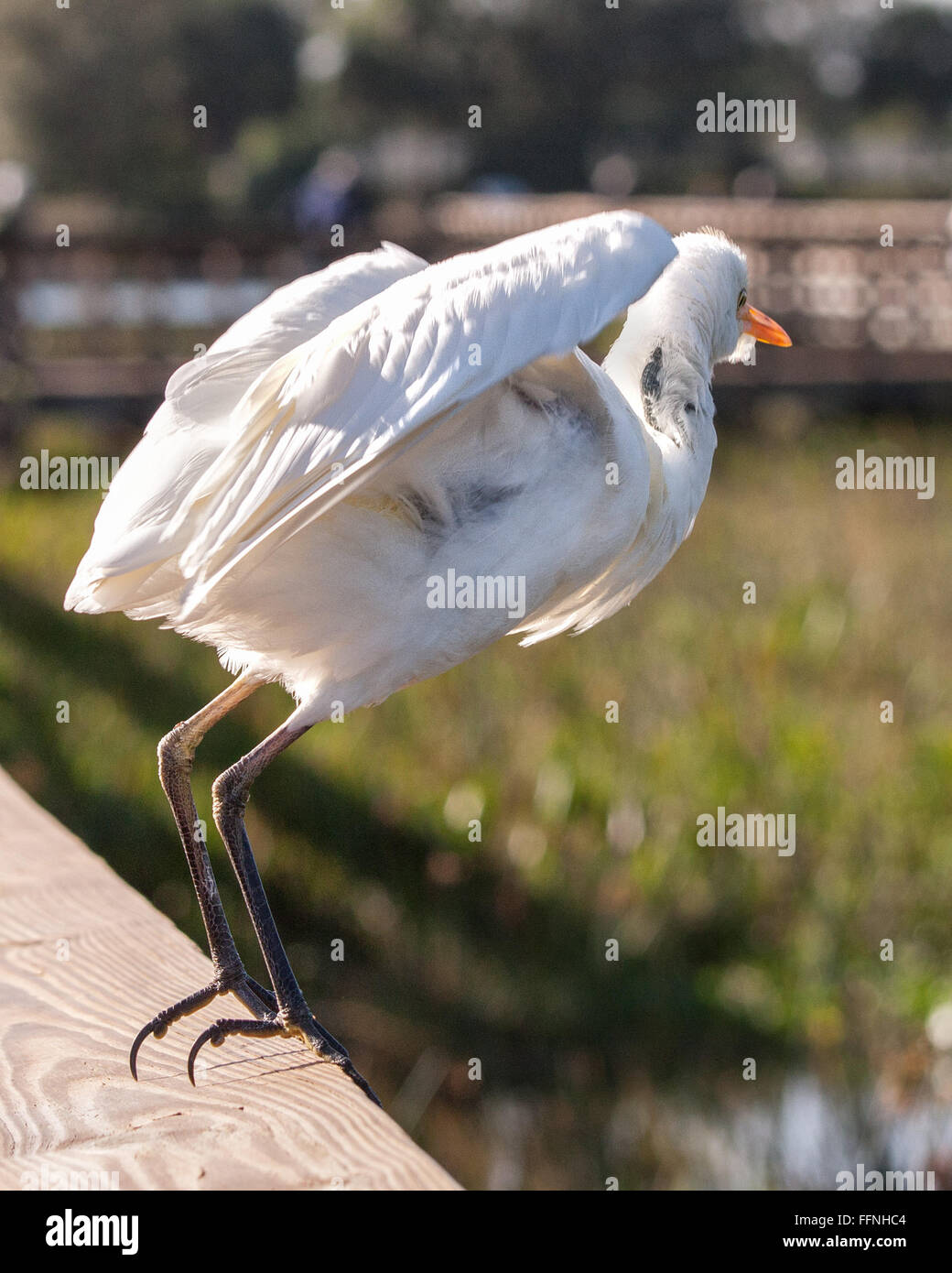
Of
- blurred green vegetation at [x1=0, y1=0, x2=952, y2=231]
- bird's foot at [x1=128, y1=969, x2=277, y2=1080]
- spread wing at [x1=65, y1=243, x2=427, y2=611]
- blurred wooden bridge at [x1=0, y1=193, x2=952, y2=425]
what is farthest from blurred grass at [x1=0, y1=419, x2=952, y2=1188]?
blurred green vegetation at [x1=0, y1=0, x2=952, y2=231]

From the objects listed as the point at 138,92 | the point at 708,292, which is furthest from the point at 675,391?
the point at 138,92

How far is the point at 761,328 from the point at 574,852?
2.61 m

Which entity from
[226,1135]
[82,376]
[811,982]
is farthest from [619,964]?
[82,376]

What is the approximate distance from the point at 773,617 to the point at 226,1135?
535 centimetres

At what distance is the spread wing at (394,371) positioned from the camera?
1.74 m

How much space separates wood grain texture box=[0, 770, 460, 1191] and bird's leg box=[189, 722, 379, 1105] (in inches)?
1.1

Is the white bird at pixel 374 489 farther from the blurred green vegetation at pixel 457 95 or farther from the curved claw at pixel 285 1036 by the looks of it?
the blurred green vegetation at pixel 457 95

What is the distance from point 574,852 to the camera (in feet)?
15.8

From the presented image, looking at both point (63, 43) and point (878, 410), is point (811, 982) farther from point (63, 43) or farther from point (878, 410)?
point (63, 43)

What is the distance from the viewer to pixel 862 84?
36.9 metres

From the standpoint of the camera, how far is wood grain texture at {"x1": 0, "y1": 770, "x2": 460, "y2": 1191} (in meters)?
1.53

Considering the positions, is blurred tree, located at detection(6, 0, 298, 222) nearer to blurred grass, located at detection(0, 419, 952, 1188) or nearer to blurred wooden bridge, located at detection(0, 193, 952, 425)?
blurred wooden bridge, located at detection(0, 193, 952, 425)

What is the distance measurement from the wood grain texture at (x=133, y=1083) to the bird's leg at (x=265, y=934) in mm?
29

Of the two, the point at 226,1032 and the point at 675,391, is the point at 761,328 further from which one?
the point at 226,1032
